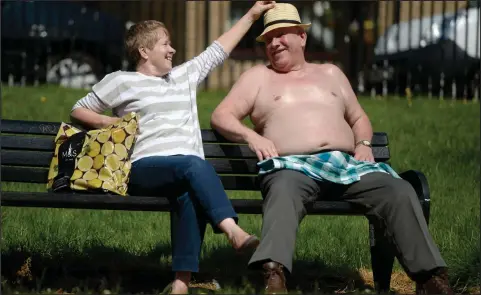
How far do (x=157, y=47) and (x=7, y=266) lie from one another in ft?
4.66

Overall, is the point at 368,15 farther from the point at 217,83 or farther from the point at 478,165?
the point at 478,165

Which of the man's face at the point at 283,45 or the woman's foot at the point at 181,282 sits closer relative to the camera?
the woman's foot at the point at 181,282

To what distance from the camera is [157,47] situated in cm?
552

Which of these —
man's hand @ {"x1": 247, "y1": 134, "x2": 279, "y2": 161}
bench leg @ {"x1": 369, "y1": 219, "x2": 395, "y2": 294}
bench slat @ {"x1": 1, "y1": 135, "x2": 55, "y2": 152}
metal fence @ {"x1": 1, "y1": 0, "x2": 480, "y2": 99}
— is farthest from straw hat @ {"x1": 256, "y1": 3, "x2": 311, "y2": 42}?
metal fence @ {"x1": 1, "y1": 0, "x2": 480, "y2": 99}

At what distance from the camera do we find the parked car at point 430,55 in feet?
43.9

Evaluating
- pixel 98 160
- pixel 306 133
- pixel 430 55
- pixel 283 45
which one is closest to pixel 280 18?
pixel 283 45

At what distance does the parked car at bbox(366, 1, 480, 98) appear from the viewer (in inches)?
→ 527

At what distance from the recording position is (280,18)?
5.71 metres

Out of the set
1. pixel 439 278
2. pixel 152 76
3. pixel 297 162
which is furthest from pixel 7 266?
pixel 439 278

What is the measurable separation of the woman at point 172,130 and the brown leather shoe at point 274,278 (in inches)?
6.5

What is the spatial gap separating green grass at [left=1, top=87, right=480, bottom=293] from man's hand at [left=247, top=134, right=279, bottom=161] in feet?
2.03

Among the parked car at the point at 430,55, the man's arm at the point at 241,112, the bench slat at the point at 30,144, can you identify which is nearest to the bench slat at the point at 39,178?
the bench slat at the point at 30,144

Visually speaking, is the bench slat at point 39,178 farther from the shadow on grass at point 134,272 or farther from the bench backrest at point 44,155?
the shadow on grass at point 134,272

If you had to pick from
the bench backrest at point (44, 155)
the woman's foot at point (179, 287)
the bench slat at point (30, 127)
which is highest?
the bench slat at point (30, 127)
